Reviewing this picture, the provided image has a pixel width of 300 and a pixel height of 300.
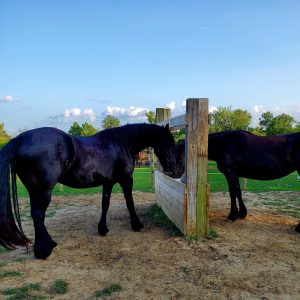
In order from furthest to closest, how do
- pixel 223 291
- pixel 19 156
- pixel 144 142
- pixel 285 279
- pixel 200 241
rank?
1. pixel 144 142
2. pixel 200 241
3. pixel 19 156
4. pixel 285 279
5. pixel 223 291

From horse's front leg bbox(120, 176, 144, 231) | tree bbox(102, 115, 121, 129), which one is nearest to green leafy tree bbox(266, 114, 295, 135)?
tree bbox(102, 115, 121, 129)

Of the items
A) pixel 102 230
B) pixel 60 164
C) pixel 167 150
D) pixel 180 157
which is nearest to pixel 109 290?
pixel 60 164

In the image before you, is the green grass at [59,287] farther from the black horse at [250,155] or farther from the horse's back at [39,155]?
the black horse at [250,155]

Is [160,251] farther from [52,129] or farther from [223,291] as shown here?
[52,129]

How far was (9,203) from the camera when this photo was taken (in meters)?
4.09

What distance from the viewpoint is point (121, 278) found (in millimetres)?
3645

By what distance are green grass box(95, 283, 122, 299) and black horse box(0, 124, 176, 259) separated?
1.42 metres

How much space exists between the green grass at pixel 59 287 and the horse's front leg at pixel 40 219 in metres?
0.90

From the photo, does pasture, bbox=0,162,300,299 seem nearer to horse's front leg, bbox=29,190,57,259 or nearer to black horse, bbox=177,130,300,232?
horse's front leg, bbox=29,190,57,259

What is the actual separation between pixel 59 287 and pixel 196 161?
2659 mm

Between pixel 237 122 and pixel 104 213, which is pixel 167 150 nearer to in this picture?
pixel 104 213

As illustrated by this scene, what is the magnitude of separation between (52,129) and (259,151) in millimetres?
3694

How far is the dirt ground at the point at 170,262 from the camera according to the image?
10.9 feet

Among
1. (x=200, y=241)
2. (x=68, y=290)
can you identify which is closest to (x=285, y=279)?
(x=200, y=241)
